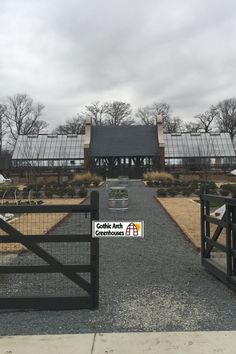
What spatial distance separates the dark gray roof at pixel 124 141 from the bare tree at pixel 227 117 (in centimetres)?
4209

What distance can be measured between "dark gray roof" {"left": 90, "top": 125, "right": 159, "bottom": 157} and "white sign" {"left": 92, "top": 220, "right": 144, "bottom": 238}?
4700cm

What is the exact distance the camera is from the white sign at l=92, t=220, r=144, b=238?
5680 mm

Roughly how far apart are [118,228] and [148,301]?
1151 mm

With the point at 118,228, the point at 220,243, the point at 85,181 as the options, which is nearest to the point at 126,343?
the point at 118,228

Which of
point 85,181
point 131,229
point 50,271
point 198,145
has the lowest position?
point 85,181

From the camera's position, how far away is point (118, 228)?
5.80 metres

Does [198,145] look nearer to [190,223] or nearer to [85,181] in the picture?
[85,181]

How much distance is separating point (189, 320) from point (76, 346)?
Result: 1486 mm

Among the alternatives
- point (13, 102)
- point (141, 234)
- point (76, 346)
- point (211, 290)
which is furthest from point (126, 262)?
point (13, 102)

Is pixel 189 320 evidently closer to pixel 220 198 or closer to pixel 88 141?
pixel 220 198

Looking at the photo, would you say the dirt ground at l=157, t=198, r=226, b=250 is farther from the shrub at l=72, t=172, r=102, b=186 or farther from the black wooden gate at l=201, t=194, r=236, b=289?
the shrub at l=72, t=172, r=102, b=186

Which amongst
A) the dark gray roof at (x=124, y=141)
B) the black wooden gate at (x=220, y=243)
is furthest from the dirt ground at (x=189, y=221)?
the dark gray roof at (x=124, y=141)

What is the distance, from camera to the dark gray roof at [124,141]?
174 feet

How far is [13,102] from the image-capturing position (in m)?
99.9
